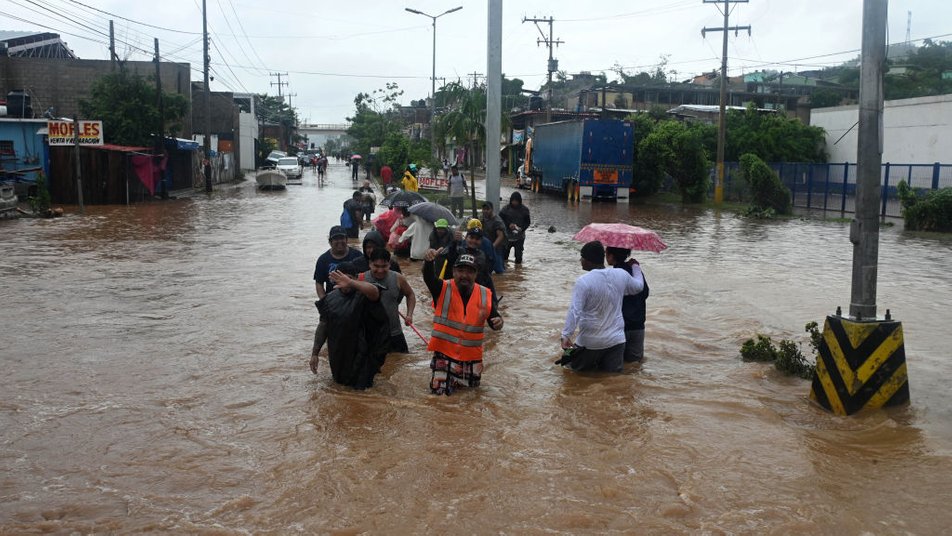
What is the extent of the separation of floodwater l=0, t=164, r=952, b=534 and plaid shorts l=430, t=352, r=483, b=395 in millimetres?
145

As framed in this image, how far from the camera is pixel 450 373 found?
7.29 m

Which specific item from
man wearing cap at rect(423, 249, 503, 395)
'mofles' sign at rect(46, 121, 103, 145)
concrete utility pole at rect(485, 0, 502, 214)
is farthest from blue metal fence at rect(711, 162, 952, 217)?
'mofles' sign at rect(46, 121, 103, 145)

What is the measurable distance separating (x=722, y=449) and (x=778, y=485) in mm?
742

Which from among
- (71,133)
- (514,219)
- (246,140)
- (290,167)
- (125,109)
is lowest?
(514,219)

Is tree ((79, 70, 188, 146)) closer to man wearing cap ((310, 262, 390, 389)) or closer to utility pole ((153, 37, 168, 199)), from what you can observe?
utility pole ((153, 37, 168, 199))

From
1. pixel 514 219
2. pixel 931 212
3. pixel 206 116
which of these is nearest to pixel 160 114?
pixel 206 116

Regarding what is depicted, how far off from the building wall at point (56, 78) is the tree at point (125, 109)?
11282 millimetres

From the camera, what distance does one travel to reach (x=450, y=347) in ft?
23.1

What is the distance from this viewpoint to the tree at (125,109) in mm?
34906

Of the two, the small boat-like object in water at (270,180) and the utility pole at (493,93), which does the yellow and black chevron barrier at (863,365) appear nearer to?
the utility pole at (493,93)

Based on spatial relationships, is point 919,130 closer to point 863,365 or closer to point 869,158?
point 869,158

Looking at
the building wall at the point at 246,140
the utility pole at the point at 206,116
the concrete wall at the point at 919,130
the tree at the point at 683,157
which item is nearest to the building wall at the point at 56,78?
the utility pole at the point at 206,116

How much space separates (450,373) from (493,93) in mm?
9919

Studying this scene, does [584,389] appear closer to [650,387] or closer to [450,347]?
[650,387]
